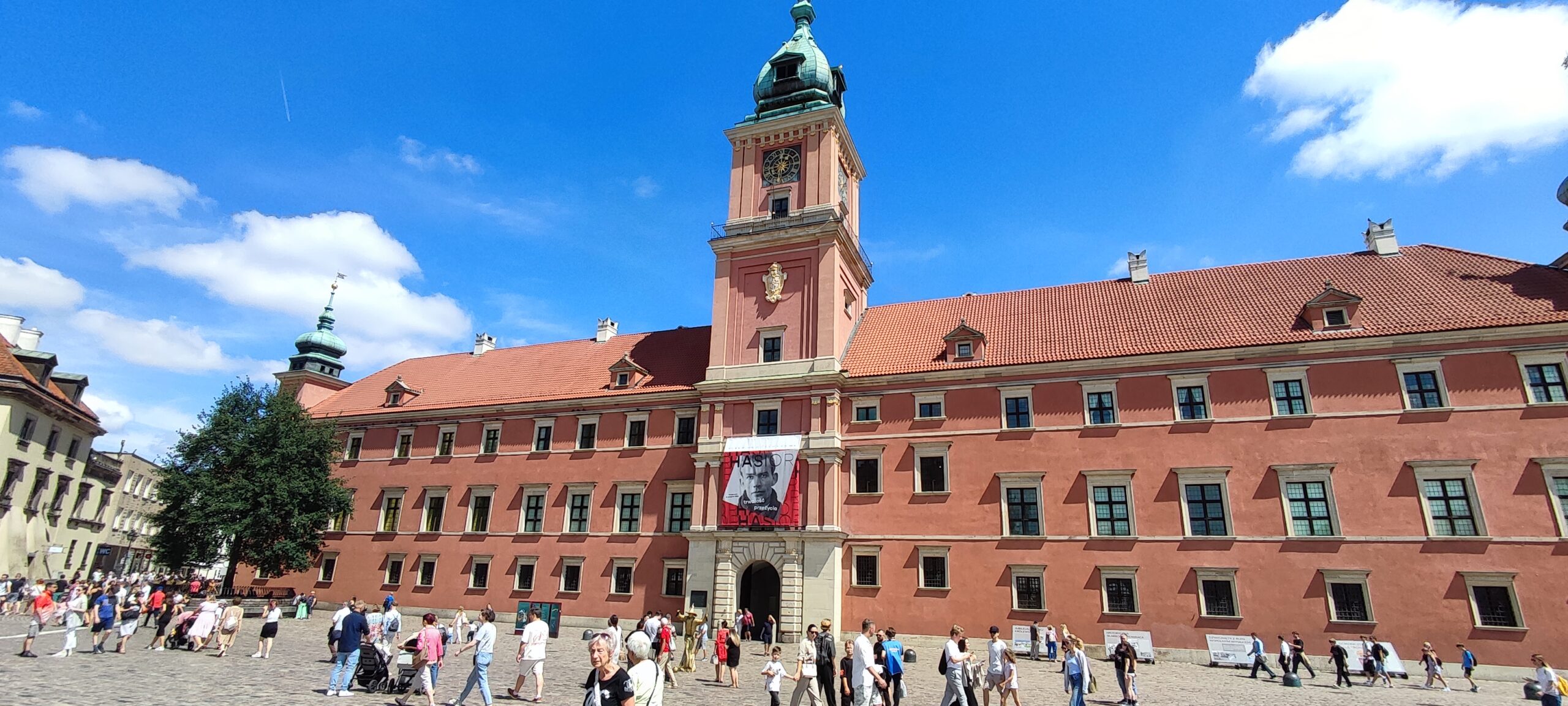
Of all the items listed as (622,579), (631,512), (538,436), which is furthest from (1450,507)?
(538,436)

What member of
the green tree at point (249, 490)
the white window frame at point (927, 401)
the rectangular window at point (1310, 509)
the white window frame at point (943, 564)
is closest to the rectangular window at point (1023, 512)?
the white window frame at point (943, 564)

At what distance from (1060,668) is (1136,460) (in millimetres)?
7650

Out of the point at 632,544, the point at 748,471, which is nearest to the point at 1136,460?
the point at 748,471

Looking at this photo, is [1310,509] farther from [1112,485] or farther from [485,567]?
[485,567]

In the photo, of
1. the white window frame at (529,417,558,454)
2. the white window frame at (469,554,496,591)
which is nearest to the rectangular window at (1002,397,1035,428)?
the white window frame at (529,417,558,454)

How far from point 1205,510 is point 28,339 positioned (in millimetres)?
54519

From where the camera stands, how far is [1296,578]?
23.9 m

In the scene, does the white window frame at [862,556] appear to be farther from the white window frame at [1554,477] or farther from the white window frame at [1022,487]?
the white window frame at [1554,477]

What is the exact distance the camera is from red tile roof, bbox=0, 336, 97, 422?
35.9 meters

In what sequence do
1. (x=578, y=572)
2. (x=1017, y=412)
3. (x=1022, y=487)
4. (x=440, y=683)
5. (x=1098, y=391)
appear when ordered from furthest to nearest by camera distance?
(x=578, y=572)
(x=1017, y=412)
(x=1098, y=391)
(x=1022, y=487)
(x=440, y=683)

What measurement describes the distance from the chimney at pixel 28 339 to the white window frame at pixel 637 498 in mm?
32726

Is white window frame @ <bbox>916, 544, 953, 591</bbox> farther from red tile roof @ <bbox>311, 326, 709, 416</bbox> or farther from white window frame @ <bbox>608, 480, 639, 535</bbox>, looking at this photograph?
red tile roof @ <bbox>311, 326, 709, 416</bbox>

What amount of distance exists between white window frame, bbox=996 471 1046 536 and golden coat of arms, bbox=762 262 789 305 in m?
11.4

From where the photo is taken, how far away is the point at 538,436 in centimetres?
3572
